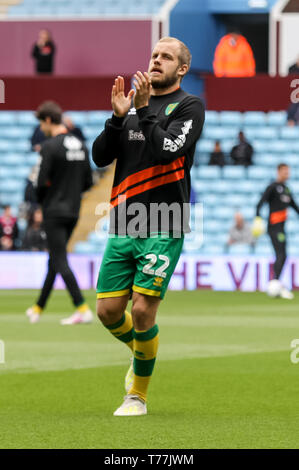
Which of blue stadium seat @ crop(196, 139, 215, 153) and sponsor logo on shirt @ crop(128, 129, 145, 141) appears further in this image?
blue stadium seat @ crop(196, 139, 215, 153)

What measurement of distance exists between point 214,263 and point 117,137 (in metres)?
13.4

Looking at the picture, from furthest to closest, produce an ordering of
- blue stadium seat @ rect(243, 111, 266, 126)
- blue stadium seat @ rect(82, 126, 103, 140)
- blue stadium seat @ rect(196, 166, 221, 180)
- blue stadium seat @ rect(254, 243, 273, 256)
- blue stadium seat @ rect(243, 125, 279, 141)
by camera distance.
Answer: blue stadium seat @ rect(82, 126, 103, 140) < blue stadium seat @ rect(243, 111, 266, 126) < blue stadium seat @ rect(243, 125, 279, 141) < blue stadium seat @ rect(196, 166, 221, 180) < blue stadium seat @ rect(254, 243, 273, 256)

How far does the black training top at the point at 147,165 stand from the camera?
6434 mm

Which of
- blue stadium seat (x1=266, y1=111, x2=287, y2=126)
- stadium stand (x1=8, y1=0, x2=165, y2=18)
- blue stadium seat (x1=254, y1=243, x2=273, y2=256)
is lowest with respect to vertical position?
blue stadium seat (x1=254, y1=243, x2=273, y2=256)

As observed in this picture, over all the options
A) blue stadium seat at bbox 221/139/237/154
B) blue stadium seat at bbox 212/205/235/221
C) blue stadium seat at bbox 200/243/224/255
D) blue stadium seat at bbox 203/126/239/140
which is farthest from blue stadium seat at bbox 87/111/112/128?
blue stadium seat at bbox 200/243/224/255

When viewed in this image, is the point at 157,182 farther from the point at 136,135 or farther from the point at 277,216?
the point at 277,216

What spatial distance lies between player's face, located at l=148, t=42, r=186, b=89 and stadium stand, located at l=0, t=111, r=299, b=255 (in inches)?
609

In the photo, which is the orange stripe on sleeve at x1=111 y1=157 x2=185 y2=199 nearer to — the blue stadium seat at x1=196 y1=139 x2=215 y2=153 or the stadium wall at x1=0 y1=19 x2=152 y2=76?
the blue stadium seat at x1=196 y1=139 x2=215 y2=153

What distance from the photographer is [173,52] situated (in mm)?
6551

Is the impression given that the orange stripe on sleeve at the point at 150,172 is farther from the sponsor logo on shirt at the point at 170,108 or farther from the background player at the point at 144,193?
the sponsor logo on shirt at the point at 170,108

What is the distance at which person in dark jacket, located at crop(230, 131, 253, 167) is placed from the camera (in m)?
23.9

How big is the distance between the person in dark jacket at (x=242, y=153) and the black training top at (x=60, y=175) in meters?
12.4

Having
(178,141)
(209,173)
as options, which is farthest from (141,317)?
(209,173)

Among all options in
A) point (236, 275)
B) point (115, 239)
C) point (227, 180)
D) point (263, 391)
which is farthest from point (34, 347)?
point (227, 180)
